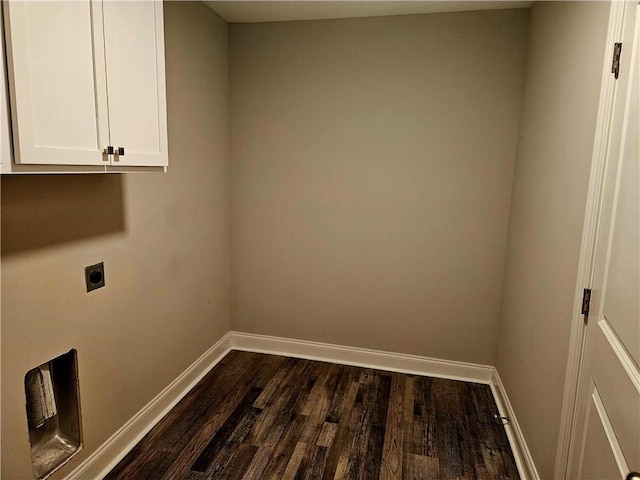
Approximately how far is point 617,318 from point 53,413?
207 centimetres

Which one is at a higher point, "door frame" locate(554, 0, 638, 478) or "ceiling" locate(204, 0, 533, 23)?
"ceiling" locate(204, 0, 533, 23)

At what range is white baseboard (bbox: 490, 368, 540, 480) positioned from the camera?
1.95m

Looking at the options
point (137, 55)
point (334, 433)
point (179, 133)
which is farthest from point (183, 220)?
point (334, 433)

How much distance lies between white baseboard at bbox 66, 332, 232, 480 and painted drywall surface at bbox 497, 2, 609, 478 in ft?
6.42

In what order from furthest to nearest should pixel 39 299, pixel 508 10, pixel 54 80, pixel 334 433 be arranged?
1. pixel 508 10
2. pixel 334 433
3. pixel 39 299
4. pixel 54 80

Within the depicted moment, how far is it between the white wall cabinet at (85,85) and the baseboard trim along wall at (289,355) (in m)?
1.37

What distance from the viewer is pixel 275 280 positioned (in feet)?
10.4

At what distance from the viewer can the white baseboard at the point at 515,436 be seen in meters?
1.95

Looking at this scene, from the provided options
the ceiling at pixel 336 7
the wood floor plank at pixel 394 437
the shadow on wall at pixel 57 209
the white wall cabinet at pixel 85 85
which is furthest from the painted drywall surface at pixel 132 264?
the wood floor plank at pixel 394 437

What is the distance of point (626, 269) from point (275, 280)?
92.7 inches

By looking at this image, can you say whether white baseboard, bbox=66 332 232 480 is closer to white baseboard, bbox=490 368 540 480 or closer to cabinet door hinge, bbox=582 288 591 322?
white baseboard, bbox=490 368 540 480

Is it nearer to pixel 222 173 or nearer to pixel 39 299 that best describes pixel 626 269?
pixel 39 299

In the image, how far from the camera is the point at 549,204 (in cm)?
190

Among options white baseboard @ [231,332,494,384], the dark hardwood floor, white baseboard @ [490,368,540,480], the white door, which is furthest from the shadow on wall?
white baseboard @ [490,368,540,480]
